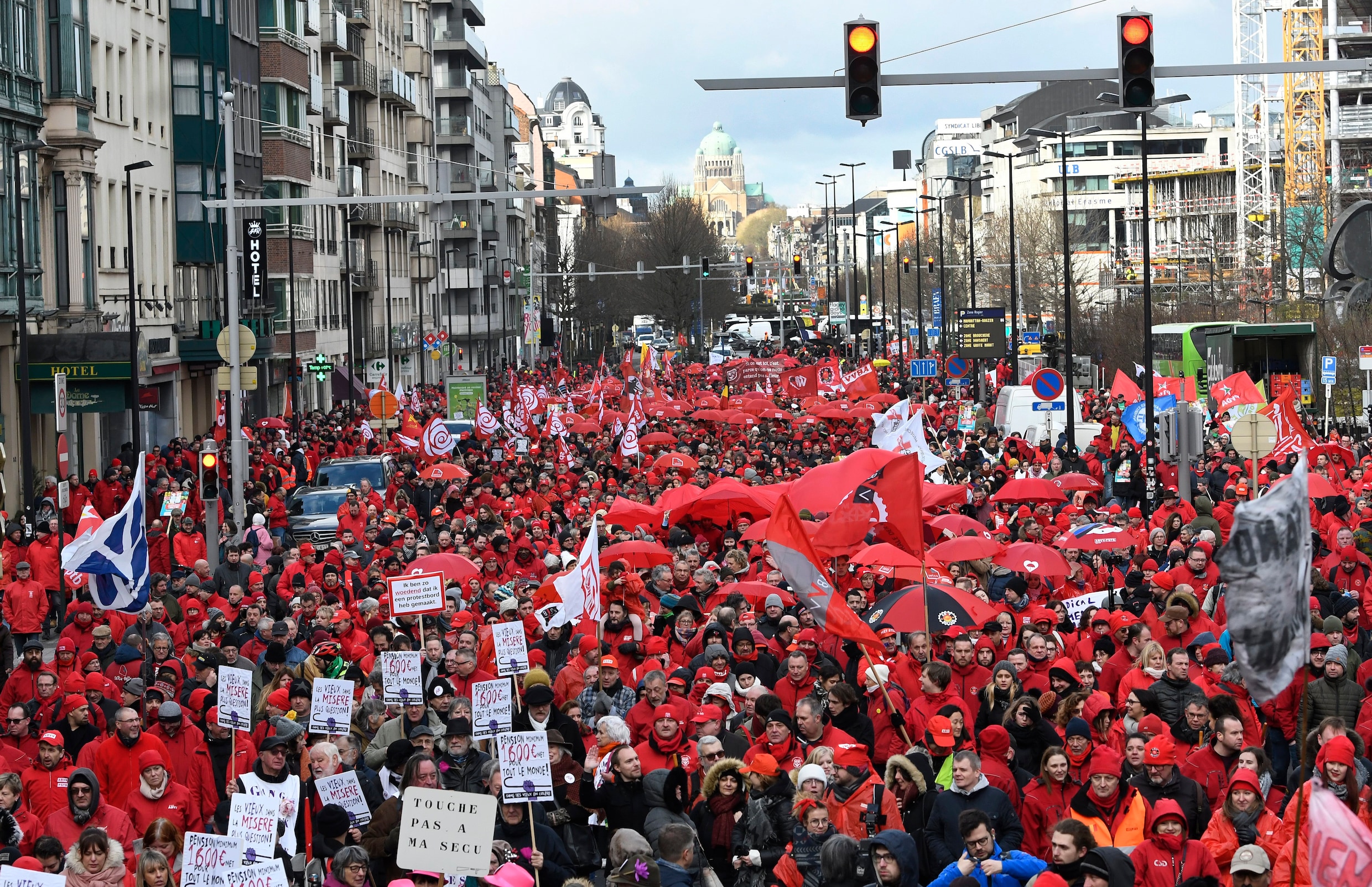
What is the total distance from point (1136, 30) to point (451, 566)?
27.1 feet

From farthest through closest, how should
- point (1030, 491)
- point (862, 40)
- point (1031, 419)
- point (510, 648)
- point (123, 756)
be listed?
1. point (1031, 419)
2. point (1030, 491)
3. point (862, 40)
4. point (510, 648)
5. point (123, 756)

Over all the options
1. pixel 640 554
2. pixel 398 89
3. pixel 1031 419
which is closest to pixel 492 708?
pixel 640 554

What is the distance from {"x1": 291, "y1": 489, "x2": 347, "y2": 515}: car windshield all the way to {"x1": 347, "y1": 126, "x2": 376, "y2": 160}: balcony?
51.6 meters

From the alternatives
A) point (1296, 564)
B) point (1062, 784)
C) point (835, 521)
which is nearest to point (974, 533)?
point (835, 521)

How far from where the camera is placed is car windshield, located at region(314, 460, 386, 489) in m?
30.7

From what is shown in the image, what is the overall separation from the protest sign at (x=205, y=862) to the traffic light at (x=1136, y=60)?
7987mm

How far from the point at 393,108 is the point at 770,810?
8393cm

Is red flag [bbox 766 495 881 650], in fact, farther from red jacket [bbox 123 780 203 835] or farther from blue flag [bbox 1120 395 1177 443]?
blue flag [bbox 1120 395 1177 443]

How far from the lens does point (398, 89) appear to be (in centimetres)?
8869

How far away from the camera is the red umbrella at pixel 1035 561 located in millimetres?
18000

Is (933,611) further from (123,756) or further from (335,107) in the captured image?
(335,107)

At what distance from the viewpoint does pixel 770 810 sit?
33.1ft

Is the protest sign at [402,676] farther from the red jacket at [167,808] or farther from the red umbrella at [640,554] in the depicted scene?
the red umbrella at [640,554]

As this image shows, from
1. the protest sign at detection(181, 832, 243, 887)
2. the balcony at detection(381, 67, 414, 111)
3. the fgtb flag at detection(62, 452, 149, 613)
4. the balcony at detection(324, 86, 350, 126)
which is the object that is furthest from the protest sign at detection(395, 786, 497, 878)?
the balcony at detection(381, 67, 414, 111)
